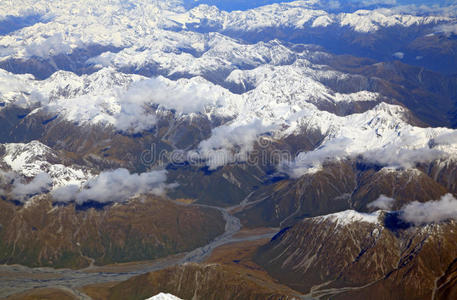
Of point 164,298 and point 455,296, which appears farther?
point 455,296

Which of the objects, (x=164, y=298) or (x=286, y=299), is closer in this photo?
(x=164, y=298)

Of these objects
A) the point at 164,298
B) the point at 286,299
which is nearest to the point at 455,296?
the point at 286,299

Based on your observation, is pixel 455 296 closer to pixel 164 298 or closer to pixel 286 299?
pixel 286 299
